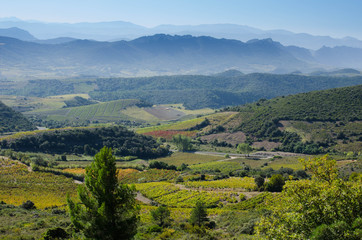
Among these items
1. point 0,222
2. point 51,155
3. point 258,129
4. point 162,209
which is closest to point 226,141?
point 258,129

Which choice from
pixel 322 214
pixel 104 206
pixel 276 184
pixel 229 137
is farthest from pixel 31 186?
pixel 229 137

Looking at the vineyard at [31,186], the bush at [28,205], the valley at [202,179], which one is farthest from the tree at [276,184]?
the bush at [28,205]

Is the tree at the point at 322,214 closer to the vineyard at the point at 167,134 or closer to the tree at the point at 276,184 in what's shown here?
the tree at the point at 276,184

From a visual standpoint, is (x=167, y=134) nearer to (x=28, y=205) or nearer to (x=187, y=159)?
(x=187, y=159)

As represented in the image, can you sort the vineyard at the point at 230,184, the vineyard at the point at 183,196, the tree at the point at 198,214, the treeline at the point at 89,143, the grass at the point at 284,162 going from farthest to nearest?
the treeline at the point at 89,143, the grass at the point at 284,162, the vineyard at the point at 230,184, the vineyard at the point at 183,196, the tree at the point at 198,214

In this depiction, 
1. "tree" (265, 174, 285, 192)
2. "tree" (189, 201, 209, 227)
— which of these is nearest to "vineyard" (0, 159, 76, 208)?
"tree" (189, 201, 209, 227)

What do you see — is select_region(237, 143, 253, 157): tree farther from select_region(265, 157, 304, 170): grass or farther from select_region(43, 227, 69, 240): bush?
select_region(43, 227, 69, 240): bush
